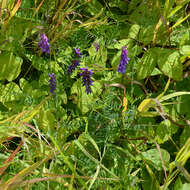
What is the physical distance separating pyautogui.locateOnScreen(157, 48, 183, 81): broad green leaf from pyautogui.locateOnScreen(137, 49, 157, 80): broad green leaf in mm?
35

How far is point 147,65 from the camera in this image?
1.27 metres

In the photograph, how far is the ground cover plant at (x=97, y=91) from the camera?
1139mm

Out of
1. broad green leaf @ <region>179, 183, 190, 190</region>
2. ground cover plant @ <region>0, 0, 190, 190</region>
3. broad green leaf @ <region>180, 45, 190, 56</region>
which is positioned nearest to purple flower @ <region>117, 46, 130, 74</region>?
ground cover plant @ <region>0, 0, 190, 190</region>

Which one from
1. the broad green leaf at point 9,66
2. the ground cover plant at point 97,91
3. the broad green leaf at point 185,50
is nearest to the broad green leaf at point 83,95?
the ground cover plant at point 97,91

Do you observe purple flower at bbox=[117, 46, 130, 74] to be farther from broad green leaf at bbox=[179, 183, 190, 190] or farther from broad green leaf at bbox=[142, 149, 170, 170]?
broad green leaf at bbox=[179, 183, 190, 190]

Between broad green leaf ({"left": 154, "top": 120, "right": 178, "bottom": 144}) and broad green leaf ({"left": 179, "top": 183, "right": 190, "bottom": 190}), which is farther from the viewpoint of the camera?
broad green leaf ({"left": 154, "top": 120, "right": 178, "bottom": 144})

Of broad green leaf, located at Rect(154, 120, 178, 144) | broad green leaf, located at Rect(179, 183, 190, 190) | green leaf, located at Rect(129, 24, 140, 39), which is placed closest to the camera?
broad green leaf, located at Rect(179, 183, 190, 190)

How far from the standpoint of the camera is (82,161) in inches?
43.8

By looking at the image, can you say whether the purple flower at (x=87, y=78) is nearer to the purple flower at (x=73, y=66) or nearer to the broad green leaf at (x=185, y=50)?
the purple flower at (x=73, y=66)

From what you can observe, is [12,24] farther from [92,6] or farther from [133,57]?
[133,57]

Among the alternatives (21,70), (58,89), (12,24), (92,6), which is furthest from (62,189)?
(92,6)

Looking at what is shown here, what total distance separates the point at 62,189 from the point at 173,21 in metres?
0.88

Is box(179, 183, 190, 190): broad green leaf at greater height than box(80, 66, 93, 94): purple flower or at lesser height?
lesser

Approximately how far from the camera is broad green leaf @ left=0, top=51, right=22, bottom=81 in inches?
49.6
